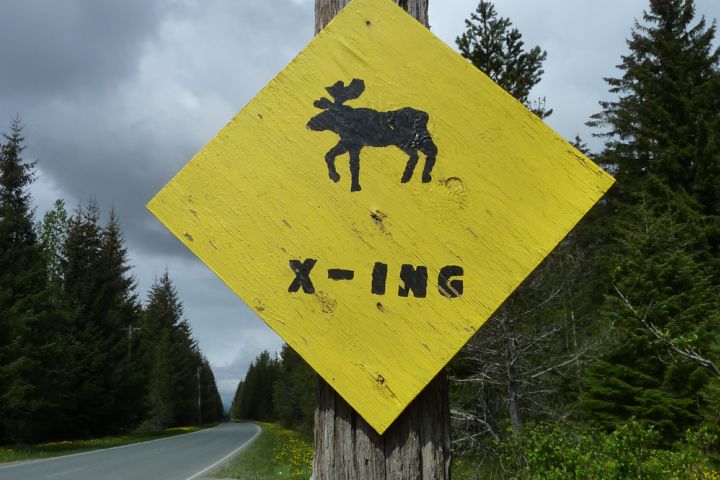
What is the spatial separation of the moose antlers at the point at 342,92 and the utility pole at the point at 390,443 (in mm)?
765

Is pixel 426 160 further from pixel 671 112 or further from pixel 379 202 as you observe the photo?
pixel 671 112

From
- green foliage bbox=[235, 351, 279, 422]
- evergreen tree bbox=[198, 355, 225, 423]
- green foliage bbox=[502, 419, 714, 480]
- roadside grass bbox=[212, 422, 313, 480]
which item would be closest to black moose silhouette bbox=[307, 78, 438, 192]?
green foliage bbox=[502, 419, 714, 480]

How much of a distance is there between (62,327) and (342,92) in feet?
84.3

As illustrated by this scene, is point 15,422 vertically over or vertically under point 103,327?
under

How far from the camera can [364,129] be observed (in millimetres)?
1466

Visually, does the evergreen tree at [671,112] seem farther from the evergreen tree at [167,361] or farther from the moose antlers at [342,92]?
the evergreen tree at [167,361]

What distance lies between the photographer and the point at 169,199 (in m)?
1.45

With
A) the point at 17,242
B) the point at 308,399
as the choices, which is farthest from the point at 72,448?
the point at 308,399

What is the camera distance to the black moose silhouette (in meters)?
Result: 1.43

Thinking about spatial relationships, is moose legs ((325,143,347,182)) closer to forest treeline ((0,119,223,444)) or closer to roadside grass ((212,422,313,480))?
roadside grass ((212,422,313,480))

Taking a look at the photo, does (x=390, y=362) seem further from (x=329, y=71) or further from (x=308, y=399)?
(x=308, y=399)

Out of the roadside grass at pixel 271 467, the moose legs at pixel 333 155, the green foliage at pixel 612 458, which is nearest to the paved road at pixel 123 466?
the roadside grass at pixel 271 467

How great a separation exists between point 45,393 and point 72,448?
8.29 feet

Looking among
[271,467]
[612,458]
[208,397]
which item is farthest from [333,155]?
[208,397]
